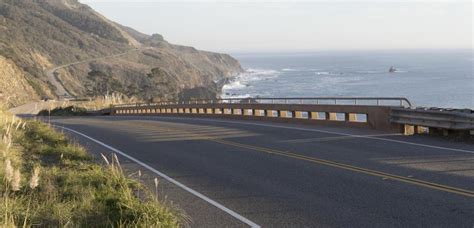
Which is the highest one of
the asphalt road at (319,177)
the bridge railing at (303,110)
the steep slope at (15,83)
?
the steep slope at (15,83)

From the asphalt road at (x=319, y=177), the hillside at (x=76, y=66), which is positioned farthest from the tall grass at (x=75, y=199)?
the hillside at (x=76, y=66)

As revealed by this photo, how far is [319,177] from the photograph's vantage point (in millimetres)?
10883

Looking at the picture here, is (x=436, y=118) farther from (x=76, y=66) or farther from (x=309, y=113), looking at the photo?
(x=76, y=66)

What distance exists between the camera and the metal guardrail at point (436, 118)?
51.1 feet

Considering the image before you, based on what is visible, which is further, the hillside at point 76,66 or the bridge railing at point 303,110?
the hillside at point 76,66

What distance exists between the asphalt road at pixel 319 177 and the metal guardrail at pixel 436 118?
56 centimetres

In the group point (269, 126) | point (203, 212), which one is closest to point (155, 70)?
point (269, 126)

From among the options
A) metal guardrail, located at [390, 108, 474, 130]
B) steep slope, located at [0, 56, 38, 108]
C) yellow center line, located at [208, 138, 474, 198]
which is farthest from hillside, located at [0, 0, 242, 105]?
yellow center line, located at [208, 138, 474, 198]

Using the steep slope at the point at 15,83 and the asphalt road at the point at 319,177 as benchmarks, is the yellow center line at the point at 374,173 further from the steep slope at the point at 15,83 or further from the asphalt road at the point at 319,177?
the steep slope at the point at 15,83

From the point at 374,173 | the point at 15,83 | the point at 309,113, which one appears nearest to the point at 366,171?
the point at 374,173

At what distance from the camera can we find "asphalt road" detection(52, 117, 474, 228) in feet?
26.3

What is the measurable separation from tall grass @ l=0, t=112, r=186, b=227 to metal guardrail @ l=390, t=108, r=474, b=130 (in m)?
9.26

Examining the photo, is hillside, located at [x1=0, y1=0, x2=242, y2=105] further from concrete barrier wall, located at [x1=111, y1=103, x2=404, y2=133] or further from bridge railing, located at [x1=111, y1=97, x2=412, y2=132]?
concrete barrier wall, located at [x1=111, y1=103, x2=404, y2=133]

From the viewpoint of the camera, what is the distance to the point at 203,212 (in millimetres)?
8633
